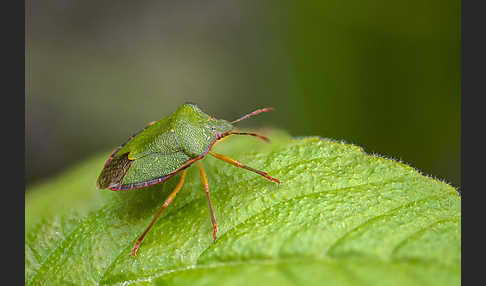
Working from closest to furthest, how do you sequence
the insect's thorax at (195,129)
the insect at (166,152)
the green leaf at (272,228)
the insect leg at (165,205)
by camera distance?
the green leaf at (272,228)
the insect leg at (165,205)
the insect at (166,152)
the insect's thorax at (195,129)

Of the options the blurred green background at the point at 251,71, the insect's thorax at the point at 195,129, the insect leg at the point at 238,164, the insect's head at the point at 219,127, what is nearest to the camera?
the insect leg at the point at 238,164

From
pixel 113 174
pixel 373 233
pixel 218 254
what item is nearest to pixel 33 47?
pixel 113 174

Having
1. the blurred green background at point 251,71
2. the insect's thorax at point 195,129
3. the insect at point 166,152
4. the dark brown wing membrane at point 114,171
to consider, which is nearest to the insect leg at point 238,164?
the insect at point 166,152

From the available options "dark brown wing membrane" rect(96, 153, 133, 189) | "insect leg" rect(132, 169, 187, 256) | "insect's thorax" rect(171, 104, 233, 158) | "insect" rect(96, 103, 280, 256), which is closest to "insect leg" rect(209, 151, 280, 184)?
Result: "insect" rect(96, 103, 280, 256)

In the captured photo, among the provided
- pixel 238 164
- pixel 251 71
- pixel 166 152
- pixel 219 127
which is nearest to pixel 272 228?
pixel 238 164

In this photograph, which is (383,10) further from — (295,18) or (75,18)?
(75,18)

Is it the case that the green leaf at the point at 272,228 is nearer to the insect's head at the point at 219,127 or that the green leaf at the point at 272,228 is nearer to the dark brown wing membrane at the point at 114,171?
the dark brown wing membrane at the point at 114,171

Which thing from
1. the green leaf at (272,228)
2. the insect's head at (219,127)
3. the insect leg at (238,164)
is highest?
the insect's head at (219,127)

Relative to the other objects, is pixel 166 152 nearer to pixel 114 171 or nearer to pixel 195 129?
pixel 195 129
